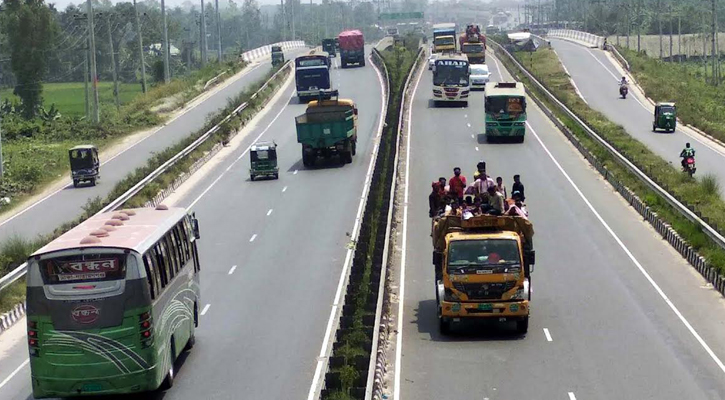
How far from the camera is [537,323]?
25.5 m

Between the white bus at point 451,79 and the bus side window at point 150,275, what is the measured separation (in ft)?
177

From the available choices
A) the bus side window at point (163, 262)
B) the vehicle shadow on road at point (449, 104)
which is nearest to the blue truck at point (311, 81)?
the vehicle shadow on road at point (449, 104)

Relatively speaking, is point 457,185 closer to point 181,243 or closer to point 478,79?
point 181,243

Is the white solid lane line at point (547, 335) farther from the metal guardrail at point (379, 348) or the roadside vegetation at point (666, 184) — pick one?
the roadside vegetation at point (666, 184)

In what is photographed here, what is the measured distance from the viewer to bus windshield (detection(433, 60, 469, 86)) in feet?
237

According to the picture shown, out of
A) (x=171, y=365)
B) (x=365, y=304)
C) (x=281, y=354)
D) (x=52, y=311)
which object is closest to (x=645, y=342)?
(x=365, y=304)

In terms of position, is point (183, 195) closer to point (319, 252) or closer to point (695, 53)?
point (319, 252)

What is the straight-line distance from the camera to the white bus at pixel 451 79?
72312 millimetres

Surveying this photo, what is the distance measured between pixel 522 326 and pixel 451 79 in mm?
49870

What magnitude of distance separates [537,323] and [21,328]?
1186 cm

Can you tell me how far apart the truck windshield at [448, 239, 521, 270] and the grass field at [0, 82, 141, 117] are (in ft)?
290

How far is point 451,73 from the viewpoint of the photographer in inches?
2857

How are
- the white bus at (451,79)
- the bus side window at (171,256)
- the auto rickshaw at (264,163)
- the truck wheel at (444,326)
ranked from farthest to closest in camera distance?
the white bus at (451,79)
the auto rickshaw at (264,163)
the truck wheel at (444,326)
the bus side window at (171,256)

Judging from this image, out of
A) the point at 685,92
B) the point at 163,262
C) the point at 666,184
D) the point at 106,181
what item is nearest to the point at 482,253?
the point at 163,262
